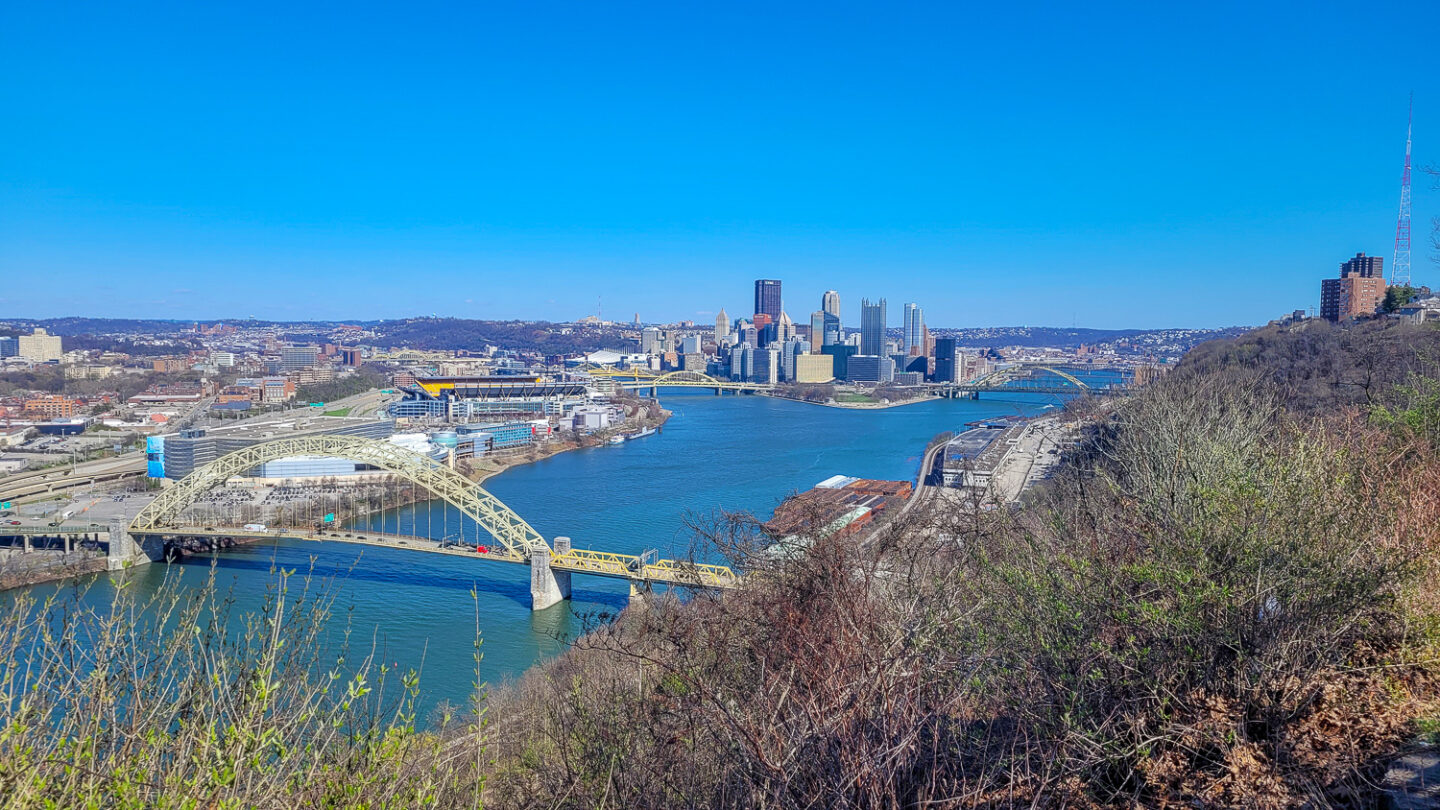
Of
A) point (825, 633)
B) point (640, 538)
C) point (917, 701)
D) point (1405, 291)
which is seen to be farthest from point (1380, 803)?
point (1405, 291)

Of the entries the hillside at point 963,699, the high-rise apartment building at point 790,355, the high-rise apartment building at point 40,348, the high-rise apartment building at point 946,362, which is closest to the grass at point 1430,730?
the hillside at point 963,699

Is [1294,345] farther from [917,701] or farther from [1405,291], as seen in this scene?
[917,701]

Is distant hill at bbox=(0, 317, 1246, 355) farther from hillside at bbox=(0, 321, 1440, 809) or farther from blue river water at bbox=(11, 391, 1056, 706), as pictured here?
hillside at bbox=(0, 321, 1440, 809)

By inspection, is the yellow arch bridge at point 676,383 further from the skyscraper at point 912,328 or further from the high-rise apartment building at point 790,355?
the skyscraper at point 912,328

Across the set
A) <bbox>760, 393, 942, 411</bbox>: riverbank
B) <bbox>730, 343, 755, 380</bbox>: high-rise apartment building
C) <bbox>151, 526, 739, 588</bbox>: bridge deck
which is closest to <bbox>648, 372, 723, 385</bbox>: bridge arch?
<bbox>730, 343, 755, 380</bbox>: high-rise apartment building

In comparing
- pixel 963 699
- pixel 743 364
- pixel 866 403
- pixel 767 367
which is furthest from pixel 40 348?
pixel 963 699
